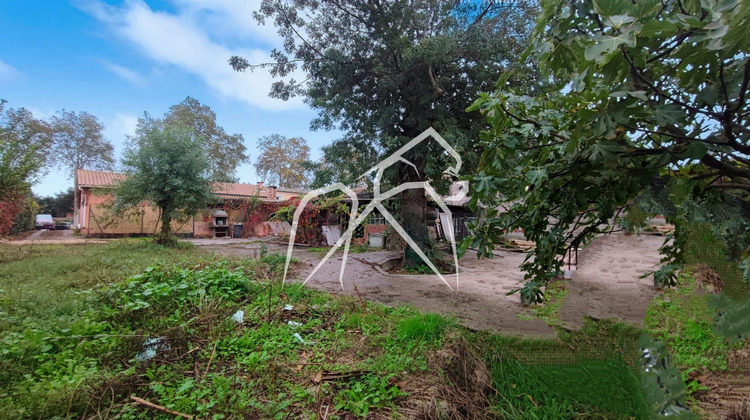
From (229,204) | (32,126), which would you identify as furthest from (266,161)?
(32,126)

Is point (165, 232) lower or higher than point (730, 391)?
higher

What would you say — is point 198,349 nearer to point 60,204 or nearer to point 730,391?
point 730,391

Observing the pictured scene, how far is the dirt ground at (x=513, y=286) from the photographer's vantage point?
10.4 feet

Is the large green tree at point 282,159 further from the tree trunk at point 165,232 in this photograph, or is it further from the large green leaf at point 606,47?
the large green leaf at point 606,47

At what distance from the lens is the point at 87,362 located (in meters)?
2.16

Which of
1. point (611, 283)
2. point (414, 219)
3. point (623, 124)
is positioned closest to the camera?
point (623, 124)

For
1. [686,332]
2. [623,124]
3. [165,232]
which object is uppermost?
[623,124]

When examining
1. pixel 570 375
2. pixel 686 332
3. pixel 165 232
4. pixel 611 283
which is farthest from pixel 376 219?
pixel 570 375

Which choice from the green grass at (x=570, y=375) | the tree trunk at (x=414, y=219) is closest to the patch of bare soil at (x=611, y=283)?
the green grass at (x=570, y=375)

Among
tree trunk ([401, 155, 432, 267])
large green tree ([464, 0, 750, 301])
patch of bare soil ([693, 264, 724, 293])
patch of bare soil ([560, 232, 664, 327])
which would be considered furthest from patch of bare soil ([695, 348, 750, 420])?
tree trunk ([401, 155, 432, 267])

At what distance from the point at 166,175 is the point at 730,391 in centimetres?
1036

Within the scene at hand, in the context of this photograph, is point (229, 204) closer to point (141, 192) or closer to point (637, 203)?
point (141, 192)

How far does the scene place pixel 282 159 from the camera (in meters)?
27.3

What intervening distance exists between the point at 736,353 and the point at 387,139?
5.21m
